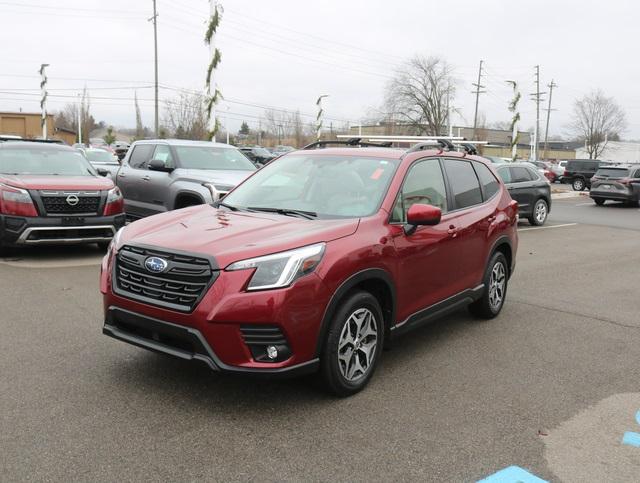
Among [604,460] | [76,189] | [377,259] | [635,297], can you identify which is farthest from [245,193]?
[635,297]

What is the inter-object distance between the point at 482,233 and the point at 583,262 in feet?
17.6

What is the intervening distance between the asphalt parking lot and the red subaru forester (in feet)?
1.28

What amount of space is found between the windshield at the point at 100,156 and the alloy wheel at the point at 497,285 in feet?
52.6

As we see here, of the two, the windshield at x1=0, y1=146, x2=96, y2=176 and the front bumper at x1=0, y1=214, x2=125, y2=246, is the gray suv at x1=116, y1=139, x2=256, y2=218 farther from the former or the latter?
the front bumper at x1=0, y1=214, x2=125, y2=246

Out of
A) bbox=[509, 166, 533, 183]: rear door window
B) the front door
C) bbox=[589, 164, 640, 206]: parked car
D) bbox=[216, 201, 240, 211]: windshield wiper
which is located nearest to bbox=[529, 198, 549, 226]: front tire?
bbox=[509, 166, 533, 183]: rear door window

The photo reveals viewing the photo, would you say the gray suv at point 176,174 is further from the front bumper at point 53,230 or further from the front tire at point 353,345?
the front tire at point 353,345

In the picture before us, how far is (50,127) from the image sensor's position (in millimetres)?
62688

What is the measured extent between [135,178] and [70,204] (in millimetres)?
2864

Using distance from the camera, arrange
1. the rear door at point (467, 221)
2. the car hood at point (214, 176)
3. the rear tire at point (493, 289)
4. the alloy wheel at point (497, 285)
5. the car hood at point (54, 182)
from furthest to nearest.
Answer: the car hood at point (214, 176)
the car hood at point (54, 182)
the alloy wheel at point (497, 285)
the rear tire at point (493, 289)
the rear door at point (467, 221)

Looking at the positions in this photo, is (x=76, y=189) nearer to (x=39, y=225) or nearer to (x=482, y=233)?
(x=39, y=225)

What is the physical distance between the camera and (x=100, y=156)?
19875mm

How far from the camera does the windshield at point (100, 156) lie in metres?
19.4

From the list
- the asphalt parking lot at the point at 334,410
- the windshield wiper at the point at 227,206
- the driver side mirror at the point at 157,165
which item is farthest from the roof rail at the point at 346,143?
the driver side mirror at the point at 157,165

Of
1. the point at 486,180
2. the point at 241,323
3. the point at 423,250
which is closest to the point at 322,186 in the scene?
the point at 423,250
